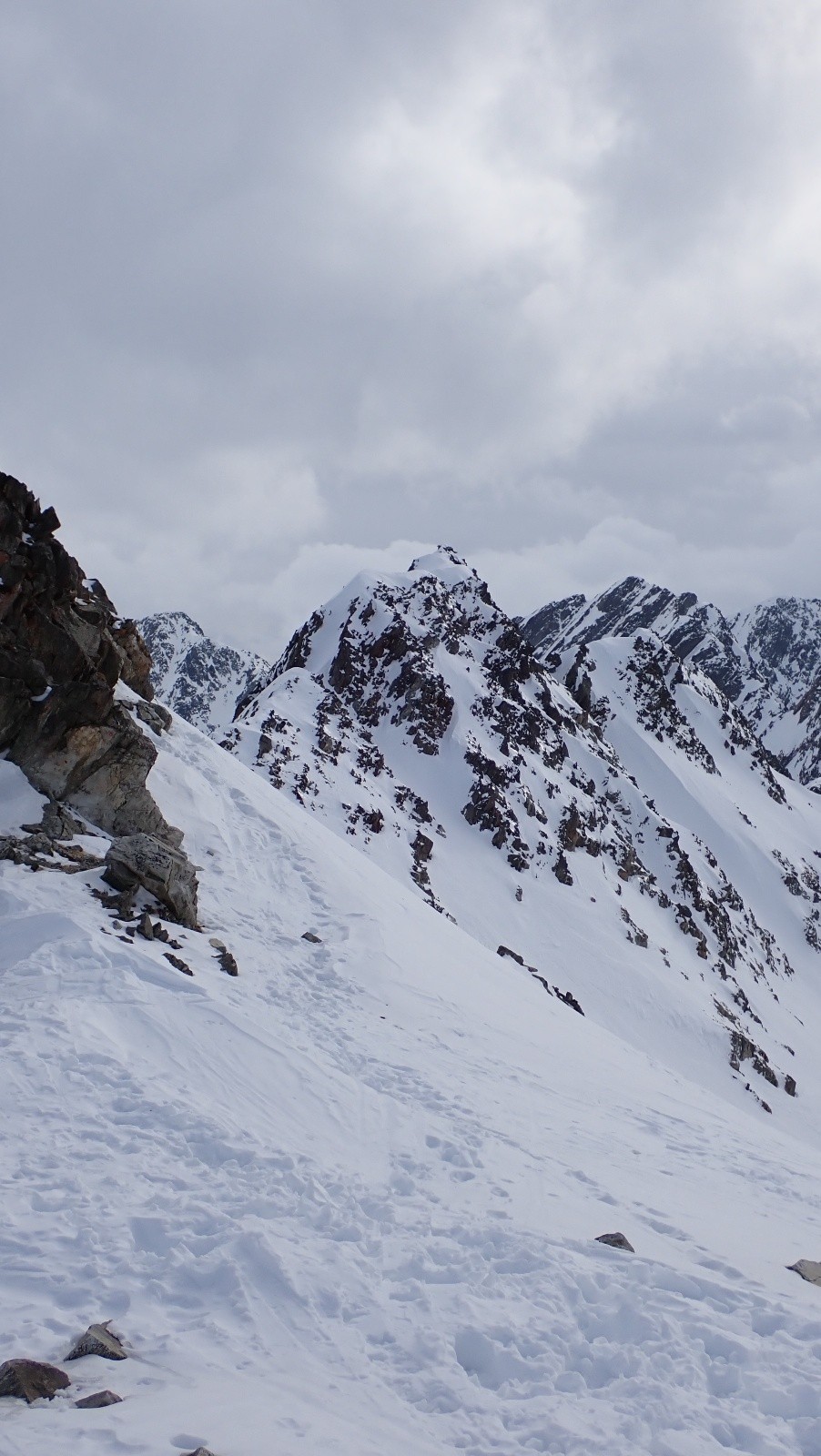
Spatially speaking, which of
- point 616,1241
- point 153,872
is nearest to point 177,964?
point 153,872

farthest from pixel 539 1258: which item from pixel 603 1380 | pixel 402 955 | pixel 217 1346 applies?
pixel 402 955

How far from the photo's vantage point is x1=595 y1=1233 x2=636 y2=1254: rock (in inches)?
393

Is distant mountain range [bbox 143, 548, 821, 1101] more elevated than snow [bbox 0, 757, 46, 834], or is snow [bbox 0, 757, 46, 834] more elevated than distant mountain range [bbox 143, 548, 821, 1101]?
distant mountain range [bbox 143, 548, 821, 1101]

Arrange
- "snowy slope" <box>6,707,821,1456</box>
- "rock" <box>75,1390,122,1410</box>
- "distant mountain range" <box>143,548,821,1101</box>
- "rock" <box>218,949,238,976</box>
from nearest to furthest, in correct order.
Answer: "rock" <box>75,1390,122,1410</box>, "snowy slope" <box>6,707,821,1456</box>, "rock" <box>218,949,238,976</box>, "distant mountain range" <box>143,548,821,1101</box>

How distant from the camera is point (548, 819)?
66.9 metres

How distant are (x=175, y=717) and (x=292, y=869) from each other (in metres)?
8.35

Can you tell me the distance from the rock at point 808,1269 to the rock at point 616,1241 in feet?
8.16

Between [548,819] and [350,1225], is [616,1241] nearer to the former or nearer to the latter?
[350,1225]

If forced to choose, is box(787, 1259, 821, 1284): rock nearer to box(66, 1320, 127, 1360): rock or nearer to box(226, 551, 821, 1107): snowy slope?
box(66, 1320, 127, 1360): rock

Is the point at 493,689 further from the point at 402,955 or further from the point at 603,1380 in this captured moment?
the point at 603,1380

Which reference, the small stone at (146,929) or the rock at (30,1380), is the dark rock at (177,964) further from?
the rock at (30,1380)

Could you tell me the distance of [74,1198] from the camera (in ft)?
28.7

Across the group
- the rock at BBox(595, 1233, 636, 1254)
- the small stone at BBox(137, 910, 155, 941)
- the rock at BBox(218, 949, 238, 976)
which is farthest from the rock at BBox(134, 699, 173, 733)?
the rock at BBox(595, 1233, 636, 1254)

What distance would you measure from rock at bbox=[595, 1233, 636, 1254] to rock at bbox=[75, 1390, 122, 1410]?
614cm
